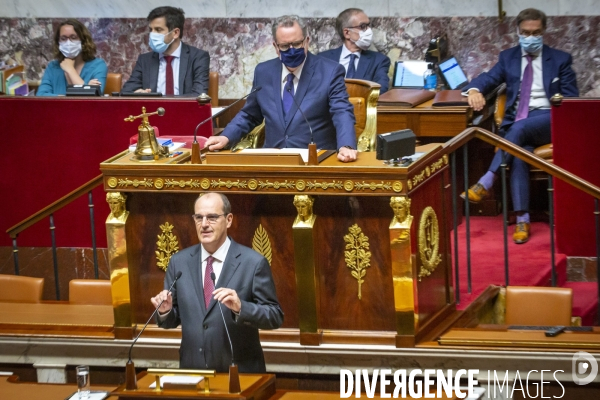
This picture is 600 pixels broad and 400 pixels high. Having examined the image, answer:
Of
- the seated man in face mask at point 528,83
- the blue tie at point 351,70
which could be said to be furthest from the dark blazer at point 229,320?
the blue tie at point 351,70

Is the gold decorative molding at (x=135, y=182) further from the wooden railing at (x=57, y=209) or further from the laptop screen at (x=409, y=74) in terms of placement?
the laptop screen at (x=409, y=74)

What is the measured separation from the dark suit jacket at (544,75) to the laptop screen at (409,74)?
0.91 m

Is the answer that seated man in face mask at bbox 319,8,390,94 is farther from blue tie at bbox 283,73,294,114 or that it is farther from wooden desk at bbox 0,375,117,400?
wooden desk at bbox 0,375,117,400

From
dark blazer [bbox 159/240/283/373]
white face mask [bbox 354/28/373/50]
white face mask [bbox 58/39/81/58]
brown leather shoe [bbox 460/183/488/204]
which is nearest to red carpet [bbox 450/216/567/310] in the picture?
brown leather shoe [bbox 460/183/488/204]

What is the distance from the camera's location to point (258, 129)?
21.3 ft

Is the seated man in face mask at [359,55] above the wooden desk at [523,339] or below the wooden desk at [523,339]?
above

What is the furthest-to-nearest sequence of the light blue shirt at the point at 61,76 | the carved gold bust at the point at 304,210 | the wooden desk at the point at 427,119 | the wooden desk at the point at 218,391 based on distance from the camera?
the light blue shirt at the point at 61,76 → the wooden desk at the point at 427,119 → the carved gold bust at the point at 304,210 → the wooden desk at the point at 218,391

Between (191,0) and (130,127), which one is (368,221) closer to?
(130,127)

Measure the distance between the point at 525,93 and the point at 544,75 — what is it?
171 millimetres

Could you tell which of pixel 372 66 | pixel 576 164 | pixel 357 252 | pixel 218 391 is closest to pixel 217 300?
pixel 218 391

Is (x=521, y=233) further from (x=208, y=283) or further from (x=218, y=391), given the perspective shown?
(x=218, y=391)

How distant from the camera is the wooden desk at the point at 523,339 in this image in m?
5.26

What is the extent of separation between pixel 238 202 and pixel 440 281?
1.08 meters

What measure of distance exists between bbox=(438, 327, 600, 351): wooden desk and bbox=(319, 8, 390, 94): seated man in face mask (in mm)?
3100
